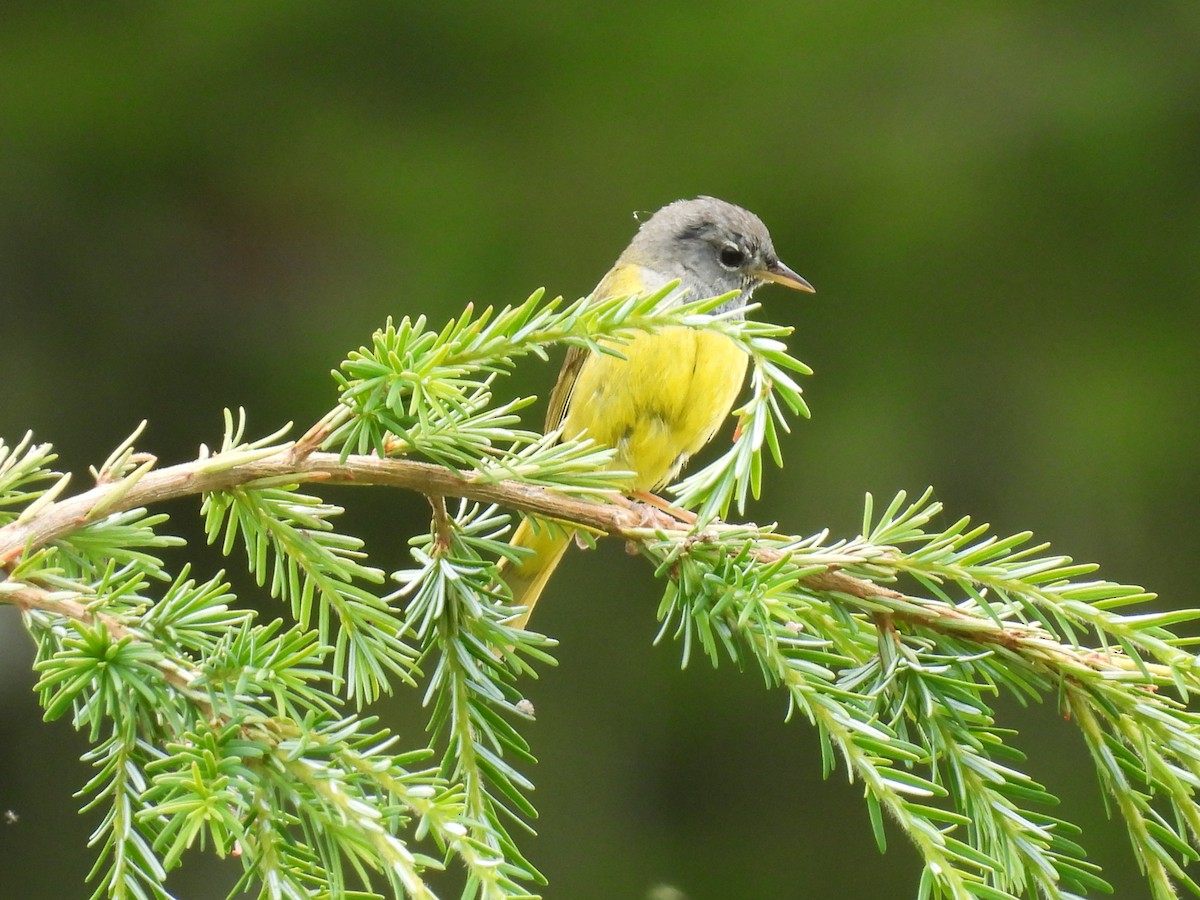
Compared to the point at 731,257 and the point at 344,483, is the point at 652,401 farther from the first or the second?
the point at 344,483

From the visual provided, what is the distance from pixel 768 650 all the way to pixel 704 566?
117mm

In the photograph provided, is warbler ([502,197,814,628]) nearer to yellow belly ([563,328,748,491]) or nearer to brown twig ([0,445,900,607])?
yellow belly ([563,328,748,491])

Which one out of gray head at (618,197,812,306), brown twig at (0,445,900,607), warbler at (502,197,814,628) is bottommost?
brown twig at (0,445,900,607)

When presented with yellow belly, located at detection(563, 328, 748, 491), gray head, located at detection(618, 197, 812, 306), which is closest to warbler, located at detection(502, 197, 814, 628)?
yellow belly, located at detection(563, 328, 748, 491)

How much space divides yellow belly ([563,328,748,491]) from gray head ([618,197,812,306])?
23.4 inches

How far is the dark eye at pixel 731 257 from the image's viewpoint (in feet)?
10.0

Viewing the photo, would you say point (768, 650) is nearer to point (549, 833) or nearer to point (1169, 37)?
point (549, 833)

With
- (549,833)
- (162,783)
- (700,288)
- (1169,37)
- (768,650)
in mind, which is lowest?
(549,833)

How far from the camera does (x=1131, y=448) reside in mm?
4191

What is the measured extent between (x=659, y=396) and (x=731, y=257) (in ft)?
2.55

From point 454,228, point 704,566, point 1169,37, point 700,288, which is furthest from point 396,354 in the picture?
point 1169,37

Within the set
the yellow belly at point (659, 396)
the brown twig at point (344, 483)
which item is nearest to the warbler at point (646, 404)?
the yellow belly at point (659, 396)

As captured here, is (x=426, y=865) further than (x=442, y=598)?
No

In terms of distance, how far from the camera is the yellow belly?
2.39m
